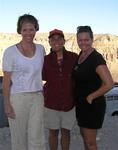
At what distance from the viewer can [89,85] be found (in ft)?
15.6

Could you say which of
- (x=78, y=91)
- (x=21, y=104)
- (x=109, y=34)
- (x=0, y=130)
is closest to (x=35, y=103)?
(x=21, y=104)

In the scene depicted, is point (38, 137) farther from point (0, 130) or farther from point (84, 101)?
point (0, 130)

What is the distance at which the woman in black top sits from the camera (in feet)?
15.3

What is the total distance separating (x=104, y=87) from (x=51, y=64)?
2.42 ft

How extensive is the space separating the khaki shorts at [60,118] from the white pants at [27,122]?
40cm

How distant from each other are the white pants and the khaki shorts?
1.33 feet

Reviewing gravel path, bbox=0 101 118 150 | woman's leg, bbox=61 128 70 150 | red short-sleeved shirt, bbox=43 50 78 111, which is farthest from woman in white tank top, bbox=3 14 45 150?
gravel path, bbox=0 101 118 150

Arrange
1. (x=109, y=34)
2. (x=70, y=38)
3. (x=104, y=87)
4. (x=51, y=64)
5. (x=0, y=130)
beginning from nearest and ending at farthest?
(x=104, y=87), (x=51, y=64), (x=0, y=130), (x=70, y=38), (x=109, y=34)

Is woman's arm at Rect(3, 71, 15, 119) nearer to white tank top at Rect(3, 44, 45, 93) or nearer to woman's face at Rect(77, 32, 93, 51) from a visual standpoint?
white tank top at Rect(3, 44, 45, 93)

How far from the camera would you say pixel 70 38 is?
309 ft

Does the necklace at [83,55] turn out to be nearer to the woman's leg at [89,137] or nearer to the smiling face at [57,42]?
the smiling face at [57,42]

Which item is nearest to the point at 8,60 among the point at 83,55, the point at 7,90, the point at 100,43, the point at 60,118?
the point at 7,90

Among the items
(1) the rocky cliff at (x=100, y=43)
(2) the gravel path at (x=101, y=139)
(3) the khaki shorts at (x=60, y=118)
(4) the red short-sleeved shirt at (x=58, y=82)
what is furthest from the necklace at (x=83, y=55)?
(1) the rocky cliff at (x=100, y=43)

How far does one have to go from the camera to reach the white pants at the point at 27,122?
15.5ft
